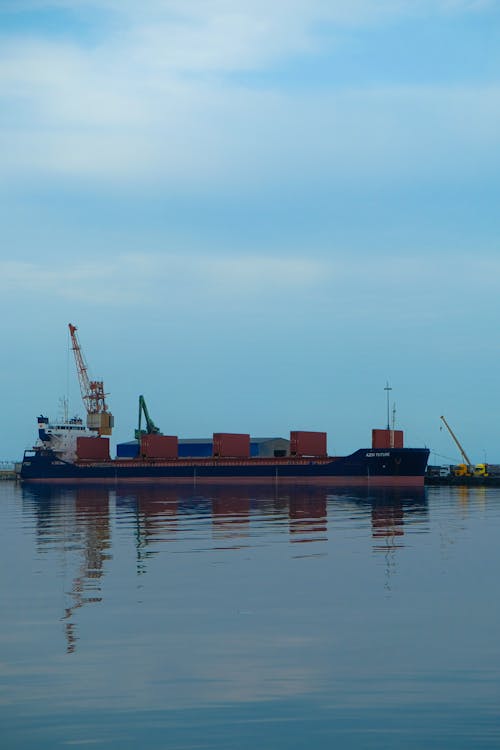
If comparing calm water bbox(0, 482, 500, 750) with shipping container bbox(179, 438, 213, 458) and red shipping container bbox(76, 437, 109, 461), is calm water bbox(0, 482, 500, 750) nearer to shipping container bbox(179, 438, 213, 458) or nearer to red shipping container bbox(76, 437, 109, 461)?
red shipping container bbox(76, 437, 109, 461)

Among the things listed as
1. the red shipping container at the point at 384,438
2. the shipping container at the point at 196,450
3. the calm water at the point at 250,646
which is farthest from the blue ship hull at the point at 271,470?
the calm water at the point at 250,646

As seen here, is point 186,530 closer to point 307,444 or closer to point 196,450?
point 307,444

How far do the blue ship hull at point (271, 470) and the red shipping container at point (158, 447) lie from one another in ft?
9.71

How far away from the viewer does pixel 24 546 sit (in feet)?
123

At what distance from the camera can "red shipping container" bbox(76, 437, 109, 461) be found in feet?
513

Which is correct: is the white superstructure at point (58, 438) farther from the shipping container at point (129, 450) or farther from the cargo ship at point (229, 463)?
the shipping container at point (129, 450)

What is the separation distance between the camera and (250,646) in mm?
17016

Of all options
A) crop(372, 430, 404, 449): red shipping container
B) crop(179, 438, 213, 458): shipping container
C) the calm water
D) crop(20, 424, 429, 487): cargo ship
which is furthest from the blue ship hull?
the calm water

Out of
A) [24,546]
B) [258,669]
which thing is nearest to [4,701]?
[258,669]

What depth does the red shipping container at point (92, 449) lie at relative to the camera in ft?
Answer: 513

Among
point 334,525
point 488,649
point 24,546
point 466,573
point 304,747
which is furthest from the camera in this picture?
point 334,525

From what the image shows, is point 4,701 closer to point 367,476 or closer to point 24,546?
point 24,546

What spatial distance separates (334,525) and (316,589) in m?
24.4

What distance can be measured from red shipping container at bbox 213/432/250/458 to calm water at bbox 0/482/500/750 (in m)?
104
